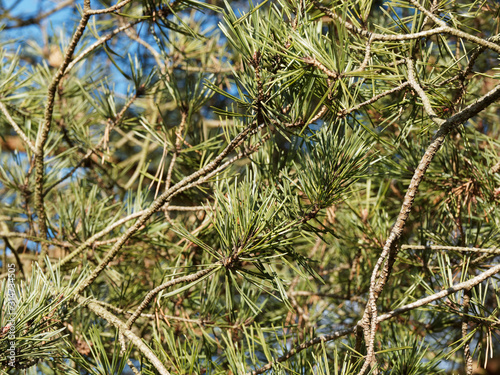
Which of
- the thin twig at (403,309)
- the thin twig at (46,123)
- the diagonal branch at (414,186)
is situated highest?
the thin twig at (46,123)

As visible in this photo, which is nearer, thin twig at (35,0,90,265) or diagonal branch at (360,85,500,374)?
diagonal branch at (360,85,500,374)

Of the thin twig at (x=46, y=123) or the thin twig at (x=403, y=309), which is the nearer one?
the thin twig at (x=403, y=309)

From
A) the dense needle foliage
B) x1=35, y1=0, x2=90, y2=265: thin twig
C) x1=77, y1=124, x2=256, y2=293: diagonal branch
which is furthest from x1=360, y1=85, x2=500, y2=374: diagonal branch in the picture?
x1=35, y1=0, x2=90, y2=265: thin twig

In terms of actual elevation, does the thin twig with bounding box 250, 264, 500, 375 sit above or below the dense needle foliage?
below

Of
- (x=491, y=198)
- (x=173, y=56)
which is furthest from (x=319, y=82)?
(x=173, y=56)

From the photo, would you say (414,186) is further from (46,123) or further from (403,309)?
(46,123)

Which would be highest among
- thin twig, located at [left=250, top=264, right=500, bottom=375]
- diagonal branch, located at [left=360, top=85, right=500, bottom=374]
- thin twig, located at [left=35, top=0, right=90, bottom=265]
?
thin twig, located at [left=35, top=0, right=90, bottom=265]

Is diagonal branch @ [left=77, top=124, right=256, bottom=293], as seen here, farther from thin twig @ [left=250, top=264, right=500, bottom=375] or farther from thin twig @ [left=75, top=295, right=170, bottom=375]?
thin twig @ [left=250, top=264, right=500, bottom=375]

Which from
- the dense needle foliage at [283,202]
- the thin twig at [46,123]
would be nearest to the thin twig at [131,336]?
the dense needle foliage at [283,202]

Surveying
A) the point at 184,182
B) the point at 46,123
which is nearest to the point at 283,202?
the point at 184,182

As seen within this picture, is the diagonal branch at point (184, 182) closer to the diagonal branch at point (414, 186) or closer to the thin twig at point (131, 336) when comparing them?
the thin twig at point (131, 336)

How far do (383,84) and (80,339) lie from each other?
497 millimetres

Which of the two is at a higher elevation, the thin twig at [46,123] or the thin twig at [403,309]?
the thin twig at [46,123]

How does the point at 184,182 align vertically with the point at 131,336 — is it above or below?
above
